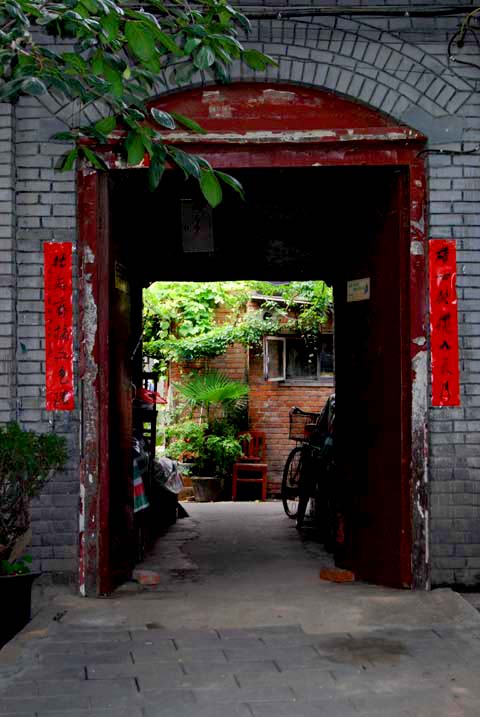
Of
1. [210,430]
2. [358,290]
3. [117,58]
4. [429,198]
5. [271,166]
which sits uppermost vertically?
[271,166]

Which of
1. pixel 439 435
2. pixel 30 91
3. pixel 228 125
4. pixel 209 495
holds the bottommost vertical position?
pixel 209 495

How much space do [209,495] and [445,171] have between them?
990cm

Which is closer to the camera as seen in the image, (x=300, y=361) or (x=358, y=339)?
(x=358, y=339)

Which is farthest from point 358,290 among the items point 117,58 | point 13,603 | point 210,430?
point 210,430

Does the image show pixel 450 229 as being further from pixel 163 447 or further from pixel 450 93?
A: pixel 163 447

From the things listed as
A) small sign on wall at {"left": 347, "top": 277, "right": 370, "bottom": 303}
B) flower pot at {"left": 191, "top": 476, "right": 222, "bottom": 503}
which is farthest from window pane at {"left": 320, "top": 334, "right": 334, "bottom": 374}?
small sign on wall at {"left": 347, "top": 277, "right": 370, "bottom": 303}

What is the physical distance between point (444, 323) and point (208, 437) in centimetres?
951

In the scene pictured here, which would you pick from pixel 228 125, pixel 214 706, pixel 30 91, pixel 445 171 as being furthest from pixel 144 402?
pixel 30 91

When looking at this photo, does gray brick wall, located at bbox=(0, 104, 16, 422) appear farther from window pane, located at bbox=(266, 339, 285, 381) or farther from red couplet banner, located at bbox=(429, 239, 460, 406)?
window pane, located at bbox=(266, 339, 285, 381)

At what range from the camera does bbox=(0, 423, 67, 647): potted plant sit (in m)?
4.76

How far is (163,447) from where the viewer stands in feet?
51.5

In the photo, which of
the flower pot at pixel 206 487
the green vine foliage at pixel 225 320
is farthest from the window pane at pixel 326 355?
the flower pot at pixel 206 487

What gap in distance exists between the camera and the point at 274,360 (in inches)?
634

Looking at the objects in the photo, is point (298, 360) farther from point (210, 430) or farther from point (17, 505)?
point (17, 505)
